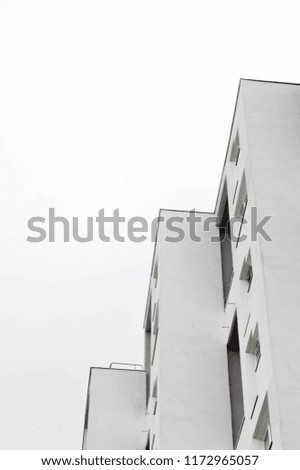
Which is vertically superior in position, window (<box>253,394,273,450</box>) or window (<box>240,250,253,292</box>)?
window (<box>240,250,253,292</box>)

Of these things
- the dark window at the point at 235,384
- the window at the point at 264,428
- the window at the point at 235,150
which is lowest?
the window at the point at 264,428

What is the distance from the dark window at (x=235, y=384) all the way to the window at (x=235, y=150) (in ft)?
22.0

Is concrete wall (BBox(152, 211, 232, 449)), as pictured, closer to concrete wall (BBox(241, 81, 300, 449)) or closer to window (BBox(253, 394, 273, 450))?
window (BBox(253, 394, 273, 450))

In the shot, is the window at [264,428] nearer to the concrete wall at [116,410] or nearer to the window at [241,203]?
the window at [241,203]

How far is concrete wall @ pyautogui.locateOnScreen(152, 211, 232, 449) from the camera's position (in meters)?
36.1

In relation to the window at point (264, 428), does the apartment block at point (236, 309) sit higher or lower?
higher

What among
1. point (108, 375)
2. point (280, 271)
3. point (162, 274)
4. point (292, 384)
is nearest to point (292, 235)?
point (280, 271)

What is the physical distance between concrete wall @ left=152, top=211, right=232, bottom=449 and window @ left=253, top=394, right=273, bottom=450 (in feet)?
16.9

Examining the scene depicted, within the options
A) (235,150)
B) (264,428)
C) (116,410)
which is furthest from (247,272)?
(116,410)

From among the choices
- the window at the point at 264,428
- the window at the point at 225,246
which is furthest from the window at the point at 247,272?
the window at the point at 264,428

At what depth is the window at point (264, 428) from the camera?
28.9 meters

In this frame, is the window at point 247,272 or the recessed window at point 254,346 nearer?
the recessed window at point 254,346

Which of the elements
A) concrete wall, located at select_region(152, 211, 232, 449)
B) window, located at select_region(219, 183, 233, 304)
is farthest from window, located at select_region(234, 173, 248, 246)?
concrete wall, located at select_region(152, 211, 232, 449)

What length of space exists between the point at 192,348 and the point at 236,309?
10.8 feet
